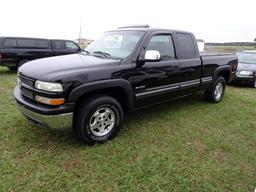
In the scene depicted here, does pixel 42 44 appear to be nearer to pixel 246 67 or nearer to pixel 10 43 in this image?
pixel 10 43

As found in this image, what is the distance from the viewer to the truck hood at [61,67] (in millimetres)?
3050

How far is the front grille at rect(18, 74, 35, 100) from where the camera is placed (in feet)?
10.6

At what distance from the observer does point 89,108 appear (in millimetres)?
3293

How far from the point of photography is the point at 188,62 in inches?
189

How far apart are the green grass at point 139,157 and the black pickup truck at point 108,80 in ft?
1.45

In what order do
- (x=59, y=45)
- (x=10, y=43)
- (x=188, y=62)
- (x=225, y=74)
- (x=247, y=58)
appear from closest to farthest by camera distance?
(x=188, y=62) < (x=225, y=74) < (x=10, y=43) < (x=247, y=58) < (x=59, y=45)

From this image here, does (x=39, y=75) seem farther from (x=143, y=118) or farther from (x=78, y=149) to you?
(x=143, y=118)

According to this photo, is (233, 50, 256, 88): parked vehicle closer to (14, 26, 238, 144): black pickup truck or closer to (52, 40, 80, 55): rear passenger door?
(14, 26, 238, 144): black pickup truck

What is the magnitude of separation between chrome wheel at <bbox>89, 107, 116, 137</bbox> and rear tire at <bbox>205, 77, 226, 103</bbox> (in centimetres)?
330

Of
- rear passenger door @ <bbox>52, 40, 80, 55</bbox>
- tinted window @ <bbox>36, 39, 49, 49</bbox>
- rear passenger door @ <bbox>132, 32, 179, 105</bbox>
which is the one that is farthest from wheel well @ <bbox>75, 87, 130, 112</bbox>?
rear passenger door @ <bbox>52, 40, 80, 55</bbox>

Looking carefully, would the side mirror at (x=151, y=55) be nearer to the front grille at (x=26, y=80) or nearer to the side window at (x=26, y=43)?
the front grille at (x=26, y=80)

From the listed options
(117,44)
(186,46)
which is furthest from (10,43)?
(186,46)

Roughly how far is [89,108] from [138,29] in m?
1.89

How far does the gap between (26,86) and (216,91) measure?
482 centimetres
